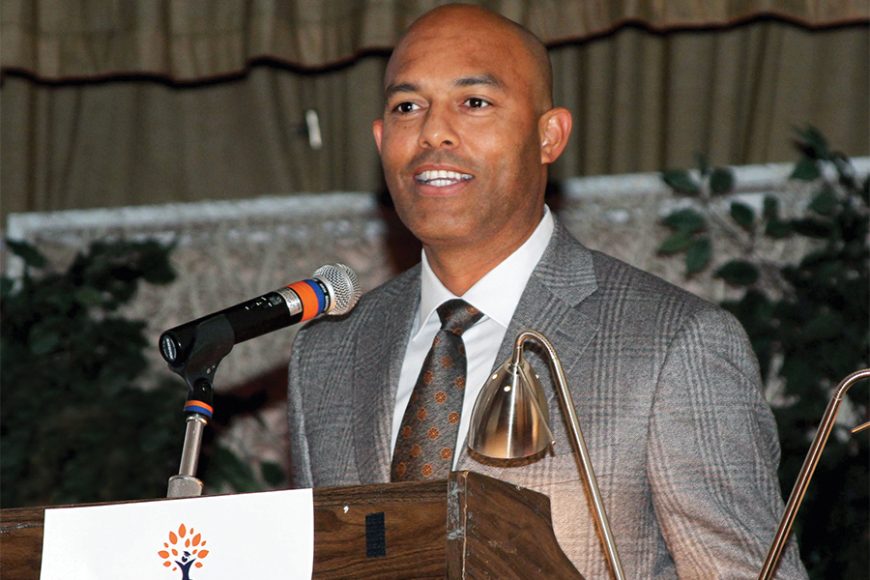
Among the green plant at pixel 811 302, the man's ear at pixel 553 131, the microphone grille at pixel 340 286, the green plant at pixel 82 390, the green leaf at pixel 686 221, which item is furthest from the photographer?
the green plant at pixel 82 390

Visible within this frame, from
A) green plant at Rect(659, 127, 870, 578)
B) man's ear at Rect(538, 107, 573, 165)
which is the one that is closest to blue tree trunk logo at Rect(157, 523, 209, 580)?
man's ear at Rect(538, 107, 573, 165)

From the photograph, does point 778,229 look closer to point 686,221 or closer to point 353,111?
point 686,221

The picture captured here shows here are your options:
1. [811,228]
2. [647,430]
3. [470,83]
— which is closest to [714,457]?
[647,430]

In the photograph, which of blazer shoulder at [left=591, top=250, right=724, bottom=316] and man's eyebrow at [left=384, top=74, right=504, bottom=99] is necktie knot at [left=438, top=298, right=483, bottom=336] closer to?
blazer shoulder at [left=591, top=250, right=724, bottom=316]

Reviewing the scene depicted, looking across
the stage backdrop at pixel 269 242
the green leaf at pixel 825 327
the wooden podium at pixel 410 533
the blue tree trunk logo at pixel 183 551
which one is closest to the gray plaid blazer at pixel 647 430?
the wooden podium at pixel 410 533

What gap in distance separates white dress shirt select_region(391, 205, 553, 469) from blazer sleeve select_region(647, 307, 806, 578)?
27cm

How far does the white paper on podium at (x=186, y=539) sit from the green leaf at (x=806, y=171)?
6.70ft

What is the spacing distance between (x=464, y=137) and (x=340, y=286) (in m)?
0.38

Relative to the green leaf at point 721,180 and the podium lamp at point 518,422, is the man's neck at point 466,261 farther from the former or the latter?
the green leaf at point 721,180

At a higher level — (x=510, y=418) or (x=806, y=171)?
(x=806, y=171)

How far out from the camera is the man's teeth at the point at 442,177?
2.00 meters

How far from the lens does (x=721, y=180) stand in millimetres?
3174

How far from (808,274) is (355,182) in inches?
45.4

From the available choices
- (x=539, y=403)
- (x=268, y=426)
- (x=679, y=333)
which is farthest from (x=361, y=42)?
(x=539, y=403)
